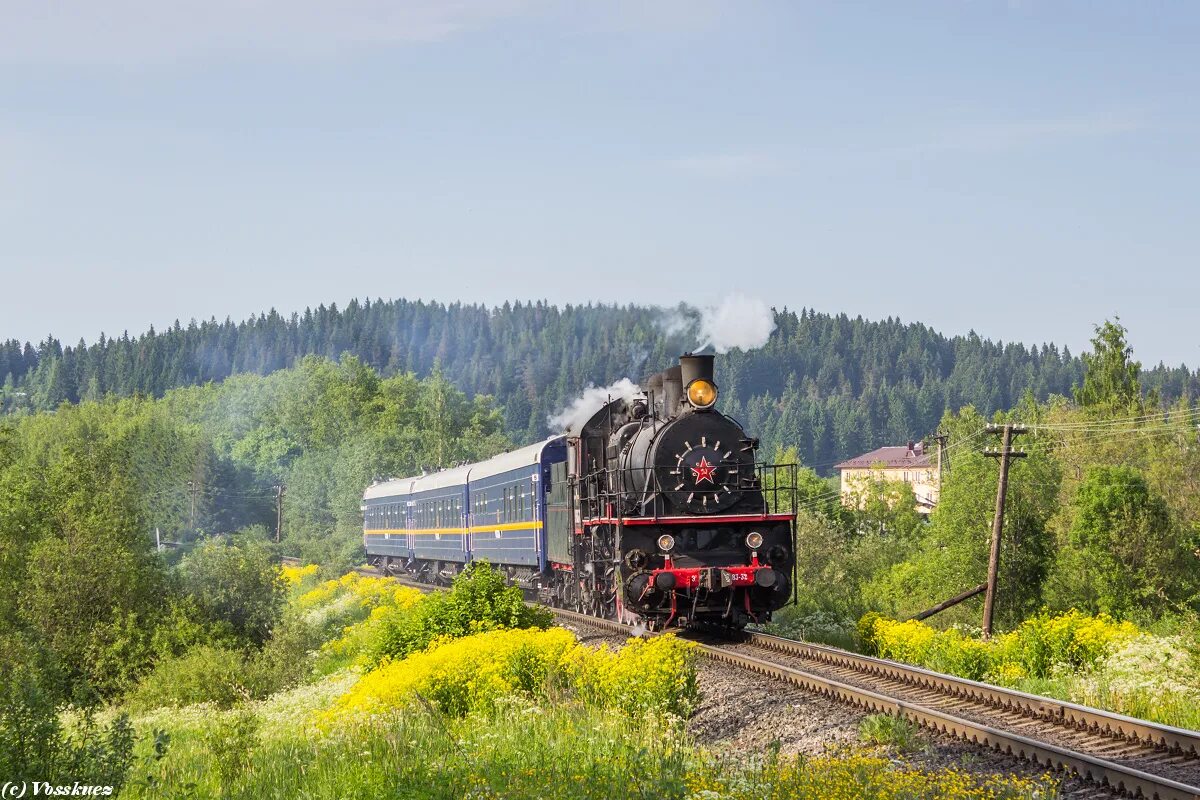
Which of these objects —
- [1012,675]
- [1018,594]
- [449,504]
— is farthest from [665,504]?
[1018,594]

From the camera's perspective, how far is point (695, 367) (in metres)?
21.4

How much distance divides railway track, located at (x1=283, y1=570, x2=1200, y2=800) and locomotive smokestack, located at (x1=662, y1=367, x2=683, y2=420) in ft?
16.6

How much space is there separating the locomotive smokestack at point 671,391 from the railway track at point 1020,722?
5062mm

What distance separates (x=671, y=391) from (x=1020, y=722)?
34.1 ft

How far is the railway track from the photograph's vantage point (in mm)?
9984

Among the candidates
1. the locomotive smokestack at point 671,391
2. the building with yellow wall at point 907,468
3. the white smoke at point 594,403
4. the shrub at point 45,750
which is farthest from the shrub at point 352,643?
the building with yellow wall at point 907,468

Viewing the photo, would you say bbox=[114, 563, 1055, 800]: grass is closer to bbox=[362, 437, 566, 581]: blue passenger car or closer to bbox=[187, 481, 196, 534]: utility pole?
bbox=[362, 437, 566, 581]: blue passenger car

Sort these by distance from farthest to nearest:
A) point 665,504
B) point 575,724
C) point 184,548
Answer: point 184,548
point 665,504
point 575,724

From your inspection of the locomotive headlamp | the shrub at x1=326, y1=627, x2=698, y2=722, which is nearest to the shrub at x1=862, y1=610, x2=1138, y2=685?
the shrub at x1=326, y1=627, x2=698, y2=722

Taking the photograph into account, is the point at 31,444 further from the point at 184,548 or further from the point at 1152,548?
the point at 1152,548

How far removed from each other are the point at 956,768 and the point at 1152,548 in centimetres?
3838

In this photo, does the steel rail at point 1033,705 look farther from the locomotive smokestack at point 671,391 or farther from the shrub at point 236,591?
the shrub at point 236,591

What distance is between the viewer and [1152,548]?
147 feet

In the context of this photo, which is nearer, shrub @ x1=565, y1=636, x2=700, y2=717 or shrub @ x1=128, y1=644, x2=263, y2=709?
shrub @ x1=565, y1=636, x2=700, y2=717
